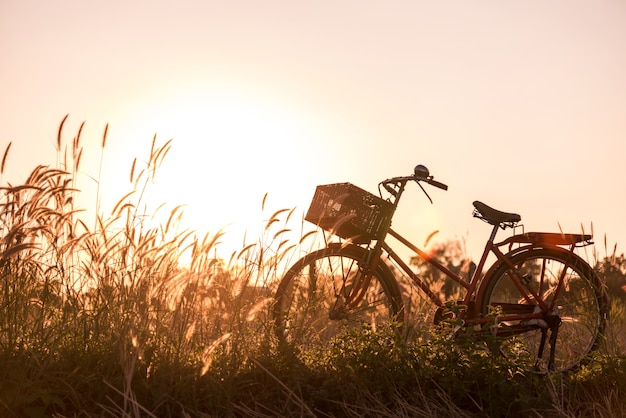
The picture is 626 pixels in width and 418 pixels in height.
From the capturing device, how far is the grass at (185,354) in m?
4.12

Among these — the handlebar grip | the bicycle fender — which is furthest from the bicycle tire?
the handlebar grip

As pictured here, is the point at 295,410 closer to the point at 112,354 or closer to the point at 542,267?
the point at 112,354

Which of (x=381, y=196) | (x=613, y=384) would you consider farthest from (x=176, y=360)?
(x=613, y=384)

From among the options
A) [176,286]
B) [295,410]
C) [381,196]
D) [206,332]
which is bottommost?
[295,410]

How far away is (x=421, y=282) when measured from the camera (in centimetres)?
553

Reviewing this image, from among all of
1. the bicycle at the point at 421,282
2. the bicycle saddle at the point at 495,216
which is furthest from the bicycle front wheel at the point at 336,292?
the bicycle saddle at the point at 495,216

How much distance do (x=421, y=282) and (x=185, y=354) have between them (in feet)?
6.44

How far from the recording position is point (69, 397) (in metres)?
4.10

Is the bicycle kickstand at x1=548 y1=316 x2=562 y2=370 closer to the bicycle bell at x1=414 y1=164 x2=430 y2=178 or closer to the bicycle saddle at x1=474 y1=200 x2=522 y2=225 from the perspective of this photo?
the bicycle saddle at x1=474 y1=200 x2=522 y2=225

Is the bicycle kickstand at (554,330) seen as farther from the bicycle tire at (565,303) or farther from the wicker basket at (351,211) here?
the wicker basket at (351,211)

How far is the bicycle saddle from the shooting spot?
5645mm

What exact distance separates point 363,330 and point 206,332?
3.33 ft

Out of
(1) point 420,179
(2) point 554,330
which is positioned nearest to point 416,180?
(1) point 420,179

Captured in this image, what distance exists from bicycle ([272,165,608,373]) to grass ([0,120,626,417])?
405 millimetres
